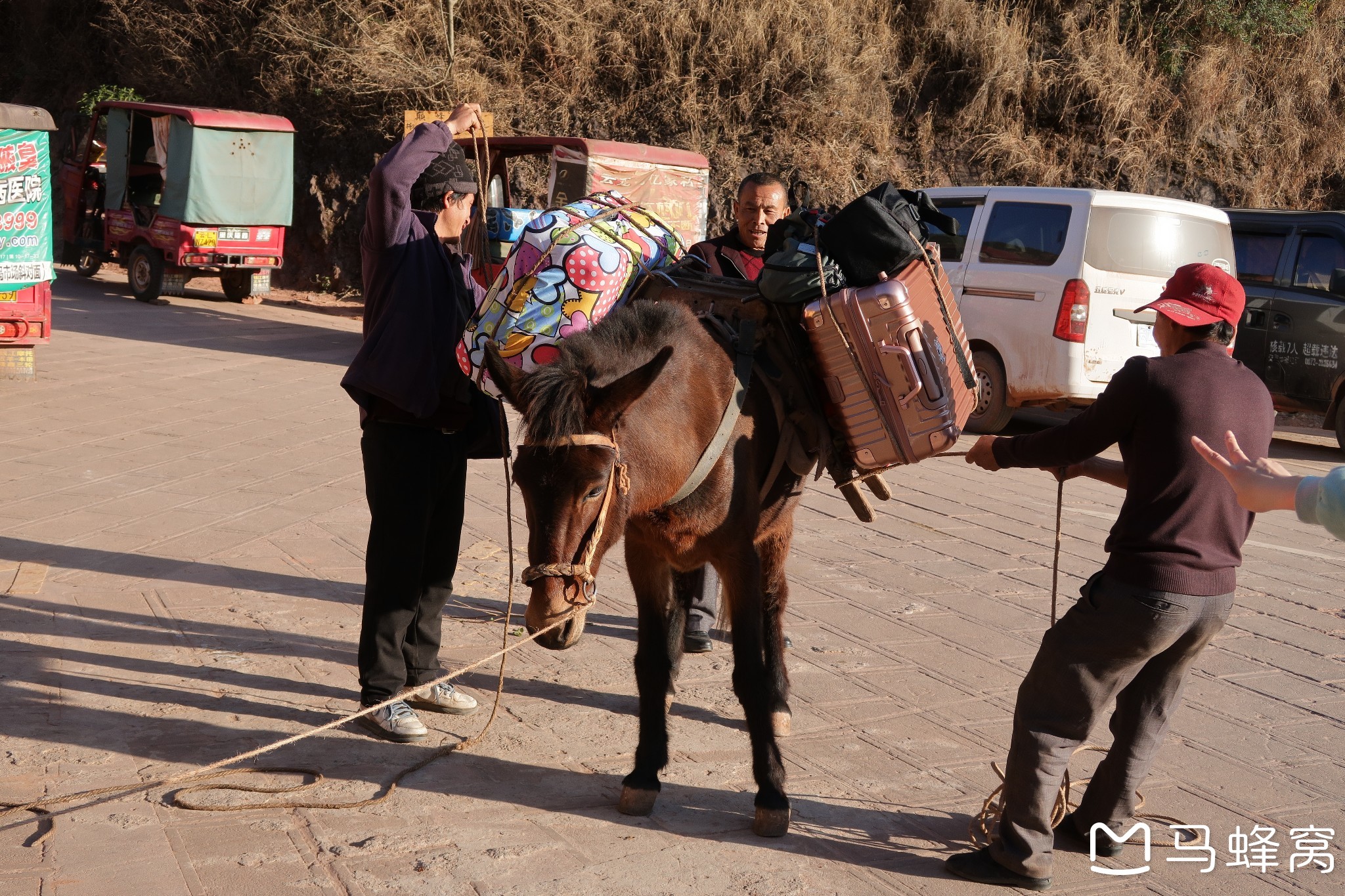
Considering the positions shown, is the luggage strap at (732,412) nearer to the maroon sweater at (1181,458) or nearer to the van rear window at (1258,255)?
the maroon sweater at (1181,458)

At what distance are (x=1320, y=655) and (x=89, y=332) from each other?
1300 centimetres

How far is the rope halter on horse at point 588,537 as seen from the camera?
9.86 feet

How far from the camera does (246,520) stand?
21.6 ft

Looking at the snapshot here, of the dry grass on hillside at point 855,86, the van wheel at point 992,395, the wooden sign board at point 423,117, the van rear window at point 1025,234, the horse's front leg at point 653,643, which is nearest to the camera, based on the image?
the horse's front leg at point 653,643

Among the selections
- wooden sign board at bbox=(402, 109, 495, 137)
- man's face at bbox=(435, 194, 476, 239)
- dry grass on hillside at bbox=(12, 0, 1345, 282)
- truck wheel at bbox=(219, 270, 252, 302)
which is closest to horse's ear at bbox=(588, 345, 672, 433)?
man's face at bbox=(435, 194, 476, 239)

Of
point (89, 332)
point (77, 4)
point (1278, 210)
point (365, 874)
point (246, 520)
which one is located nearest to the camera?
point (365, 874)

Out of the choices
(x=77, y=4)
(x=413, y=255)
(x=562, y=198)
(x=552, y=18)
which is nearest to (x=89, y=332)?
(x=562, y=198)

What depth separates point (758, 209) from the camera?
5.05 m

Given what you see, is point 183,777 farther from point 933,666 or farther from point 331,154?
point 331,154

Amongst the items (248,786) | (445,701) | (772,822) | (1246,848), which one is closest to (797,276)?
(772,822)

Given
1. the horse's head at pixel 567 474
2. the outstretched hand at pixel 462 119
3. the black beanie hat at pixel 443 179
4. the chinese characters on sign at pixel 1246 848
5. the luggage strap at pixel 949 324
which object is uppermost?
the outstretched hand at pixel 462 119

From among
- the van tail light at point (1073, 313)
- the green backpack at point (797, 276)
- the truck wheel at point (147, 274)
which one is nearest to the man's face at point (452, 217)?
the green backpack at point (797, 276)

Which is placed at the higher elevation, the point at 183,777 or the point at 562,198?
the point at 562,198

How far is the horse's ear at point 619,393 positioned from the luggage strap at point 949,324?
4.28ft
